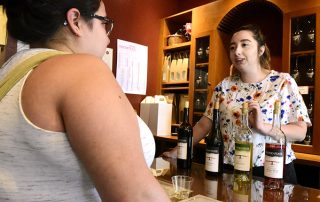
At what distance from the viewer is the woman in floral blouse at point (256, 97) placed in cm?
146

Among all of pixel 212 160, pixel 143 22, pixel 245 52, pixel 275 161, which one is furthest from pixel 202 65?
pixel 275 161

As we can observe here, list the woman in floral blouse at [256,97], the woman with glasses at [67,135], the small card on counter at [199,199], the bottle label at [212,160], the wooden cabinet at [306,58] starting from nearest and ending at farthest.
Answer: the woman with glasses at [67,135] < the small card on counter at [199,199] < the bottle label at [212,160] < the woman in floral blouse at [256,97] < the wooden cabinet at [306,58]

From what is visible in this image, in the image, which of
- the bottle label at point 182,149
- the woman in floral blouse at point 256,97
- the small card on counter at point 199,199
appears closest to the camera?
the small card on counter at point 199,199

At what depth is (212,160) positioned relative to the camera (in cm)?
109

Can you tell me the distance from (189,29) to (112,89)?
9.33ft

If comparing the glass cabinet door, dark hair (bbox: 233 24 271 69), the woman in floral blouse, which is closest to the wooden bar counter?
the woman in floral blouse

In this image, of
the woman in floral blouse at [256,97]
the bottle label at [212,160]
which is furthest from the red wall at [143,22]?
the bottle label at [212,160]

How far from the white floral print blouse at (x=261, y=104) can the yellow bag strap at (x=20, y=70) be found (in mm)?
1231

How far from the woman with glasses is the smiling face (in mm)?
1316

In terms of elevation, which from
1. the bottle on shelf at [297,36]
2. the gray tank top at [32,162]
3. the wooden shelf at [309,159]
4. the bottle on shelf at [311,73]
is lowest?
the wooden shelf at [309,159]

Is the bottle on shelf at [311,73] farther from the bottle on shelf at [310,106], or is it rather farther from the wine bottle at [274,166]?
the wine bottle at [274,166]

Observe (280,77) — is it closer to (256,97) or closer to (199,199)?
(256,97)

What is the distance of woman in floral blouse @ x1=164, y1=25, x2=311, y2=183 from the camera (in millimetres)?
1463

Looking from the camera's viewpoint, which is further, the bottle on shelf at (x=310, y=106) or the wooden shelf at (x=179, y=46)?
the wooden shelf at (x=179, y=46)
